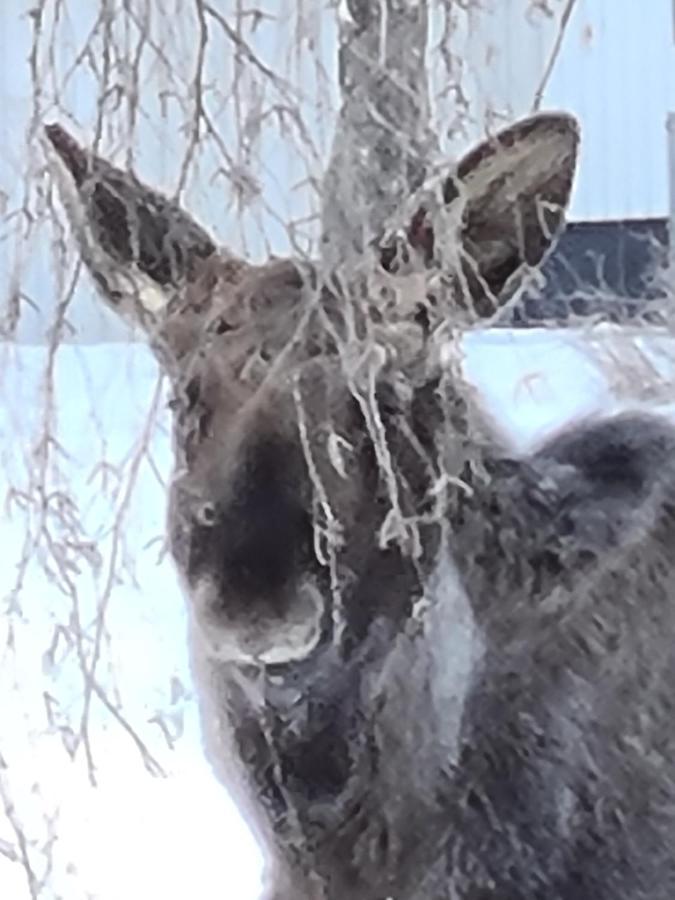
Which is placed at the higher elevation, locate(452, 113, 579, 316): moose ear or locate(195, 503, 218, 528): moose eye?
locate(452, 113, 579, 316): moose ear

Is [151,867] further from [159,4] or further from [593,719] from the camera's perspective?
[159,4]

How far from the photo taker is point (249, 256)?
134cm

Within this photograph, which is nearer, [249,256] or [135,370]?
[249,256]

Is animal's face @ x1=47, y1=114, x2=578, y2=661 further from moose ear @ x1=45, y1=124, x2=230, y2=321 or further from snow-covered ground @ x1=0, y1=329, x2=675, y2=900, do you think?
snow-covered ground @ x1=0, y1=329, x2=675, y2=900

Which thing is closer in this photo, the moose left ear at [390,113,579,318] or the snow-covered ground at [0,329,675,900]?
the moose left ear at [390,113,579,318]

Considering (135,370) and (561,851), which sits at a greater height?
(135,370)

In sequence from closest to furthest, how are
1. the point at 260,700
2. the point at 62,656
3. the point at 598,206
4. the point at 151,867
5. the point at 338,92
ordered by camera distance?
the point at 338,92 → the point at 260,700 → the point at 62,656 → the point at 151,867 → the point at 598,206

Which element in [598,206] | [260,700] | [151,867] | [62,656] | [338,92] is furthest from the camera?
[598,206]

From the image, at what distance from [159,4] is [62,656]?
482 millimetres

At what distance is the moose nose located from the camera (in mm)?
1271

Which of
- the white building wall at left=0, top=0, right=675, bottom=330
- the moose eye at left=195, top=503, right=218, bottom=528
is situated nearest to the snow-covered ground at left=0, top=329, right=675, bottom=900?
the white building wall at left=0, top=0, right=675, bottom=330

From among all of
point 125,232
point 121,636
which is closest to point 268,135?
point 125,232

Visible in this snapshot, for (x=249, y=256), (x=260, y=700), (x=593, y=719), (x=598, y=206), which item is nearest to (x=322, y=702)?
(x=260, y=700)

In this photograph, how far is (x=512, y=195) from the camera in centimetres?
123
